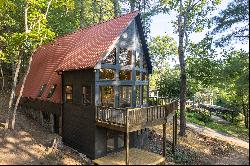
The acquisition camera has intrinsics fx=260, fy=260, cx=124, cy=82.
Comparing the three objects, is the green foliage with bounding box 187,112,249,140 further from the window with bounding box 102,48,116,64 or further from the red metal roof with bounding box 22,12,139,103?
the red metal roof with bounding box 22,12,139,103

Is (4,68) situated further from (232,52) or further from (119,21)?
(232,52)

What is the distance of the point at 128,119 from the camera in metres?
16.1

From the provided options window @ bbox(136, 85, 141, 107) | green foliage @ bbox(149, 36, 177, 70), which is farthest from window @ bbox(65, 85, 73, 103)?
green foliage @ bbox(149, 36, 177, 70)

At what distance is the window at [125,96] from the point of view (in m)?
20.0

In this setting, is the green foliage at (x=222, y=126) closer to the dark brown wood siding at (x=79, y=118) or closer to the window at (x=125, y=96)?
the window at (x=125, y=96)

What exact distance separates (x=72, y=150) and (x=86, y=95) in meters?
4.68

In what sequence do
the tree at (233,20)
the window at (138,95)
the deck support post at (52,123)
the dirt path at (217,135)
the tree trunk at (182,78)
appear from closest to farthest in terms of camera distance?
1. the tree at (233,20)
2. the window at (138,95)
3. the dirt path at (217,135)
4. the deck support post at (52,123)
5. the tree trunk at (182,78)

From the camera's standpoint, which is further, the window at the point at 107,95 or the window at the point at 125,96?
the window at the point at 125,96

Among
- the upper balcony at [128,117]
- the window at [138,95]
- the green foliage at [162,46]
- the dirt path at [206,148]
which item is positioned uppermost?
the green foliage at [162,46]

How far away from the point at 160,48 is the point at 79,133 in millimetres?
36215

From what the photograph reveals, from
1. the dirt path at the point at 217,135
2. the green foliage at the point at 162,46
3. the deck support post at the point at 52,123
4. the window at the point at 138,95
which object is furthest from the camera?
the green foliage at the point at 162,46

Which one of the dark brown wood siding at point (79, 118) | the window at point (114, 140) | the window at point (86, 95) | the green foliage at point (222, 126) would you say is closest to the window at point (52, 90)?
the dark brown wood siding at point (79, 118)

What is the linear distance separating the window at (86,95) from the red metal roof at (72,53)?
159 cm

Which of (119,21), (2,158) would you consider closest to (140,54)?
(119,21)
